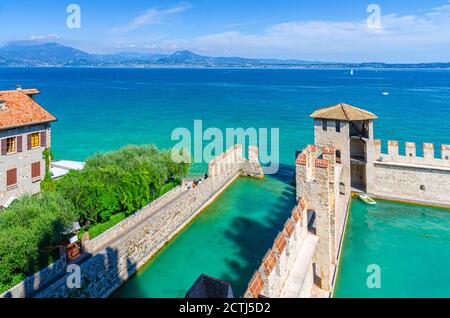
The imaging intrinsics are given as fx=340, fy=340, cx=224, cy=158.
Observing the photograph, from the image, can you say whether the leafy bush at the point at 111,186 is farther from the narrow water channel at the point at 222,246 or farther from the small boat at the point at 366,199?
the small boat at the point at 366,199

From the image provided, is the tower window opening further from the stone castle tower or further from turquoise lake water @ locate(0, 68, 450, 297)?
turquoise lake water @ locate(0, 68, 450, 297)

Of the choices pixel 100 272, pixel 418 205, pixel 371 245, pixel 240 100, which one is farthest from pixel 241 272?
pixel 240 100

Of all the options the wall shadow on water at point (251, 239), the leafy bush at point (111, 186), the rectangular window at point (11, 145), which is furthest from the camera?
the rectangular window at point (11, 145)

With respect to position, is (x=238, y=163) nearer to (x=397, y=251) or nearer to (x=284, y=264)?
(x=397, y=251)

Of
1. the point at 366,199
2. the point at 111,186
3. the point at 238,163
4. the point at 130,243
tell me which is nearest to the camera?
the point at 130,243

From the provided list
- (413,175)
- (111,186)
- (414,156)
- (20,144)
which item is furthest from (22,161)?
(414,156)

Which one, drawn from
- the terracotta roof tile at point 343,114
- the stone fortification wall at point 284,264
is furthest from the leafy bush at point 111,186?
the terracotta roof tile at point 343,114
